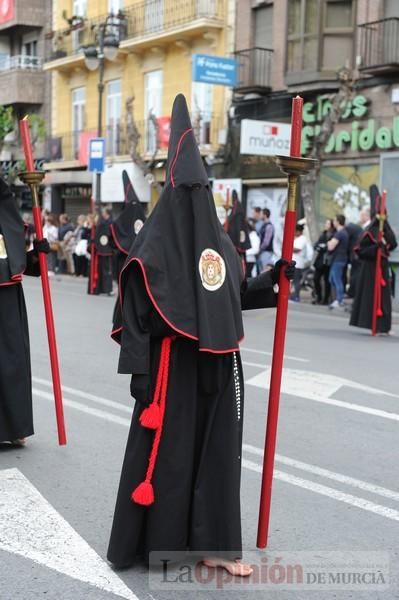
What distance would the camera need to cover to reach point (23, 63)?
1471 inches

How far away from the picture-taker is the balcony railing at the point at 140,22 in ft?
87.1

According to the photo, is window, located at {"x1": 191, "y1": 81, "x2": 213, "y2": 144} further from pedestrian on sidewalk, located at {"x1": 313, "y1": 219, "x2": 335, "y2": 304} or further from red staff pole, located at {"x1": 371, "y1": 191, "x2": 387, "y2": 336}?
red staff pole, located at {"x1": 371, "y1": 191, "x2": 387, "y2": 336}

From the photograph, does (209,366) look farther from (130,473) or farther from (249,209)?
(249,209)

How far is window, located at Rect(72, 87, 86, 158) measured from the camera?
34.0 meters

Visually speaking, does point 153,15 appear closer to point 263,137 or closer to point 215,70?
point 215,70

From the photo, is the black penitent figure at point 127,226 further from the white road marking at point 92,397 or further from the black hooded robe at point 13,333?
the black hooded robe at point 13,333

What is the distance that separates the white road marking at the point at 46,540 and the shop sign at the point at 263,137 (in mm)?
15989

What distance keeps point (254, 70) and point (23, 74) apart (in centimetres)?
1504

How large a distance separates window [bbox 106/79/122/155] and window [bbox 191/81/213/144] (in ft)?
13.8

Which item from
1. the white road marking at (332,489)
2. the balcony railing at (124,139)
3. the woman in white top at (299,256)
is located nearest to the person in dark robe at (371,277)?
the woman in white top at (299,256)

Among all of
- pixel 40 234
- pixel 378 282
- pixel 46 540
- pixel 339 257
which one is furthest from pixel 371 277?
pixel 46 540

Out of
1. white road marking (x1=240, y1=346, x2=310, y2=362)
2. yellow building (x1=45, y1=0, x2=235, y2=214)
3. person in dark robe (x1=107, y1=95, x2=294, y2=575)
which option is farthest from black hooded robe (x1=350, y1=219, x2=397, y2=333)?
yellow building (x1=45, y1=0, x2=235, y2=214)

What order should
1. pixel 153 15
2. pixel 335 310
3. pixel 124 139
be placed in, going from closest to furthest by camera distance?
pixel 335 310 → pixel 153 15 → pixel 124 139

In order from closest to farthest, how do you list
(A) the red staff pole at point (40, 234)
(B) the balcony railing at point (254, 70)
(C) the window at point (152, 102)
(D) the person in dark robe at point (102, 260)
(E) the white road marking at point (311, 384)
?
(A) the red staff pole at point (40, 234), (E) the white road marking at point (311, 384), (D) the person in dark robe at point (102, 260), (B) the balcony railing at point (254, 70), (C) the window at point (152, 102)
